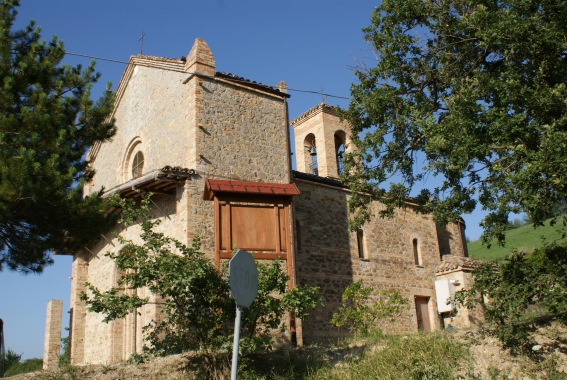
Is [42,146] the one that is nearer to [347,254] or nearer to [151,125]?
[151,125]

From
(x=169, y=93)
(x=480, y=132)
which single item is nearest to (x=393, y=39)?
(x=480, y=132)

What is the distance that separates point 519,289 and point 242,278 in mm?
5385

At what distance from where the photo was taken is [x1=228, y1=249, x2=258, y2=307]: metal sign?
624 cm

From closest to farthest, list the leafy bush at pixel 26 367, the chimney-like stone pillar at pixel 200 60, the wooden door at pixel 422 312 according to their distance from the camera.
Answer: the chimney-like stone pillar at pixel 200 60, the wooden door at pixel 422 312, the leafy bush at pixel 26 367

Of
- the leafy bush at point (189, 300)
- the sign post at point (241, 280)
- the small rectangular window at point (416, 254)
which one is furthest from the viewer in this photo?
the small rectangular window at point (416, 254)

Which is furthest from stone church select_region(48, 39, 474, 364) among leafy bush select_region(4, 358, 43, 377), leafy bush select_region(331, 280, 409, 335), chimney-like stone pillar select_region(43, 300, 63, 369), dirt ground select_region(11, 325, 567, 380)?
leafy bush select_region(4, 358, 43, 377)

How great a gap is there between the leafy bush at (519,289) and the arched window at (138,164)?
1022 cm

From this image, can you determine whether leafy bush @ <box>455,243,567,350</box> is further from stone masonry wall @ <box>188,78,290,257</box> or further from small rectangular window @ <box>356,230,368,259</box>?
small rectangular window @ <box>356,230,368,259</box>

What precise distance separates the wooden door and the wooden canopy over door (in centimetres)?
780

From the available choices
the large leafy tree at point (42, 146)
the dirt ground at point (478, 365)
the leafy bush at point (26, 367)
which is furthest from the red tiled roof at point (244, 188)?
the leafy bush at point (26, 367)

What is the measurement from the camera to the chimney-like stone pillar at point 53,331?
1759 centimetres

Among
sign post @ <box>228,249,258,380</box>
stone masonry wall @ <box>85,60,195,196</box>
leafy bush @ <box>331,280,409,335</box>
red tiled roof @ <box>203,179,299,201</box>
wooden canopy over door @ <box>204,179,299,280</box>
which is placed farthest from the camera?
stone masonry wall @ <box>85,60,195,196</box>

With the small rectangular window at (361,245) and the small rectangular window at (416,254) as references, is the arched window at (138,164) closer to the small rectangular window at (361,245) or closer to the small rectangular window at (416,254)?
the small rectangular window at (361,245)

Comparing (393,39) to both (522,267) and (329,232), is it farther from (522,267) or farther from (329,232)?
(329,232)
